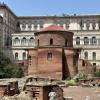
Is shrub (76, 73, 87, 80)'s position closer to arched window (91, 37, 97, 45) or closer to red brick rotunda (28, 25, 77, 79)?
red brick rotunda (28, 25, 77, 79)

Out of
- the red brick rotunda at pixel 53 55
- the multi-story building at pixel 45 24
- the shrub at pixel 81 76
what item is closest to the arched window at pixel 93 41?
the multi-story building at pixel 45 24

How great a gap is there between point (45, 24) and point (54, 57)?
48.7 meters

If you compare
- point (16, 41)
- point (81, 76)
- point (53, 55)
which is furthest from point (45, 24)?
point (81, 76)

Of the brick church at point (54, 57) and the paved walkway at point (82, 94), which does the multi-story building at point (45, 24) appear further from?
the paved walkway at point (82, 94)

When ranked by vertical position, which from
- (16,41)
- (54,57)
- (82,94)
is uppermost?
(16,41)

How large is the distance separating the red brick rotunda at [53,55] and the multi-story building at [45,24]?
86.2ft

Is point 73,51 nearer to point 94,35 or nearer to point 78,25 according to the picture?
point 94,35

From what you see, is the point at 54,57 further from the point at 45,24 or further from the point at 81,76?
the point at 45,24

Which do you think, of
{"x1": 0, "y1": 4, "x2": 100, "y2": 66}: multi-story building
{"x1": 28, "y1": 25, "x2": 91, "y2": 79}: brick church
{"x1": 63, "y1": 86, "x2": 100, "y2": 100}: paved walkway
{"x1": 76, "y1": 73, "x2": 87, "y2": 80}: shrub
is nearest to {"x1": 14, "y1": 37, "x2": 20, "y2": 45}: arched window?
{"x1": 0, "y1": 4, "x2": 100, "y2": 66}: multi-story building

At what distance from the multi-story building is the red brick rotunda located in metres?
26.3

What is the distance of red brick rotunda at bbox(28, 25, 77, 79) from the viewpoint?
55.0m

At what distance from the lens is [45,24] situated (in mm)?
103250

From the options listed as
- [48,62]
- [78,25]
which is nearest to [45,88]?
[48,62]

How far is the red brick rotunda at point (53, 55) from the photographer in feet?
180
